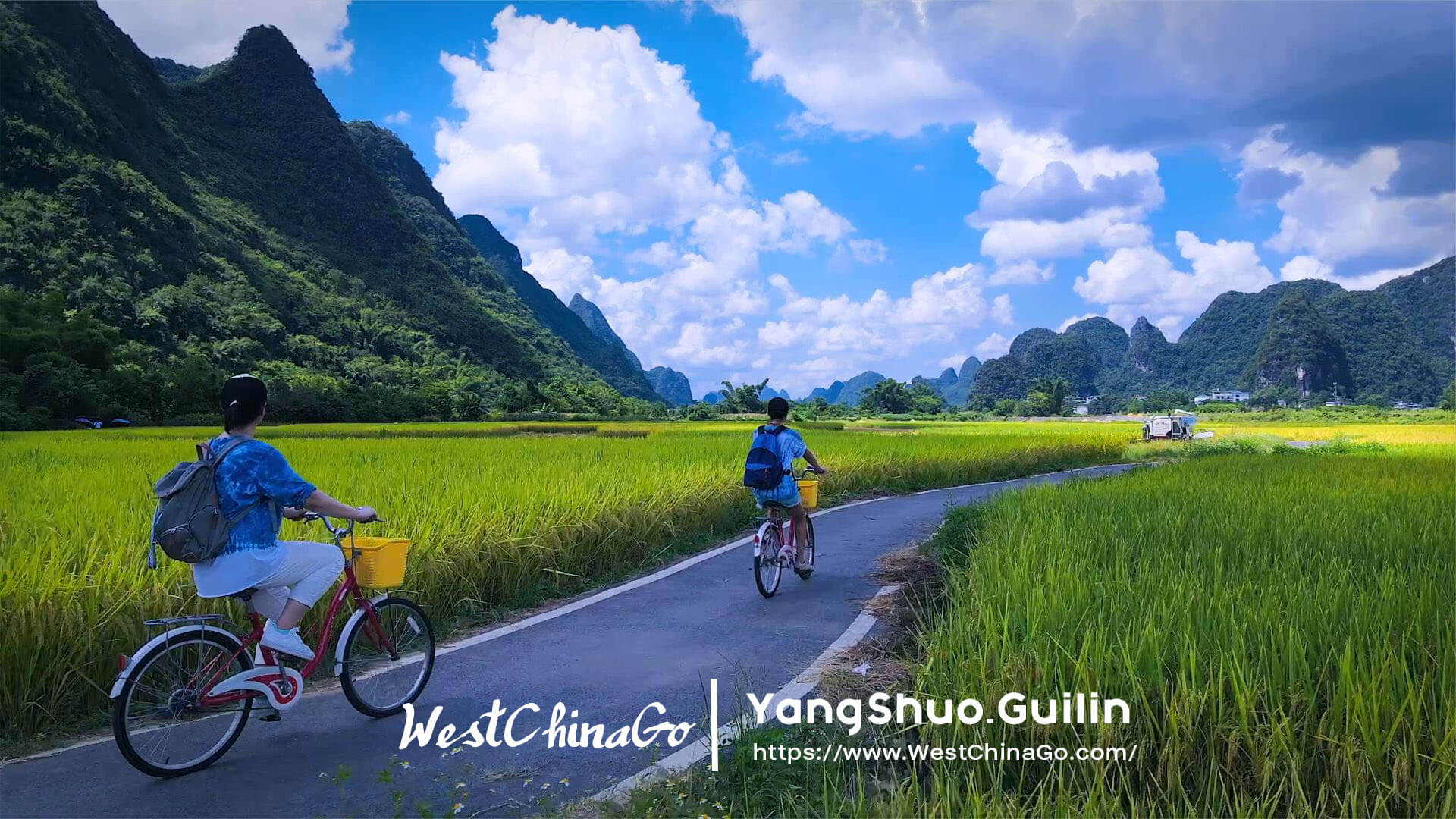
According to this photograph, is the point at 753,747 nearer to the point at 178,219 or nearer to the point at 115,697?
the point at 115,697

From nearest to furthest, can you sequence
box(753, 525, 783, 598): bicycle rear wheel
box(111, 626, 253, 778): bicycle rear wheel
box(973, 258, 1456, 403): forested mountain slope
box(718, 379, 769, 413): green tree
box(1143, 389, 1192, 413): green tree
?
box(111, 626, 253, 778): bicycle rear wheel < box(753, 525, 783, 598): bicycle rear wheel < box(718, 379, 769, 413): green tree < box(973, 258, 1456, 403): forested mountain slope < box(1143, 389, 1192, 413): green tree

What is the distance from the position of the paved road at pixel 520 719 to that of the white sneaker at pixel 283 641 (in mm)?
450

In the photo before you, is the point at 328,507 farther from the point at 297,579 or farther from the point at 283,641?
the point at 283,641

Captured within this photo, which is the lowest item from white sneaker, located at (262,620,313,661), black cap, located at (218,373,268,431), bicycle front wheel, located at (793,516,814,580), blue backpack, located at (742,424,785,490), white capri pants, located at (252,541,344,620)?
bicycle front wheel, located at (793,516,814,580)

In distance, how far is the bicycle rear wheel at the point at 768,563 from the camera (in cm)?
638

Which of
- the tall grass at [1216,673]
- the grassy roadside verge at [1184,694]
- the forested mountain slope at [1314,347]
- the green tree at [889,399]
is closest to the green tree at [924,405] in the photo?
the green tree at [889,399]

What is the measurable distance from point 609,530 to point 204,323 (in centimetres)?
4681

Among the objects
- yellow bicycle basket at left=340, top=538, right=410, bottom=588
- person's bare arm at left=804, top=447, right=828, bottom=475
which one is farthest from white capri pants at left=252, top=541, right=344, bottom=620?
person's bare arm at left=804, top=447, right=828, bottom=475

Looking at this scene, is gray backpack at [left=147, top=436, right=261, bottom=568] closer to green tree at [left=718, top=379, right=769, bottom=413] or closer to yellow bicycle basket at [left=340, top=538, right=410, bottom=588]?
yellow bicycle basket at [left=340, top=538, right=410, bottom=588]

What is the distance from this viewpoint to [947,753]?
295 cm

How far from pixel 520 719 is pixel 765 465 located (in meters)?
3.05

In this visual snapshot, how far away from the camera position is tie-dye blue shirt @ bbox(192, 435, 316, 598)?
3340mm

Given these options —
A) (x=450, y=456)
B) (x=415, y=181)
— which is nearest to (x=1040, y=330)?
(x=415, y=181)

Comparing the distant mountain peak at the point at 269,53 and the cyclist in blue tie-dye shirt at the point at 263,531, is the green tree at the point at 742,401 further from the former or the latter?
the distant mountain peak at the point at 269,53
